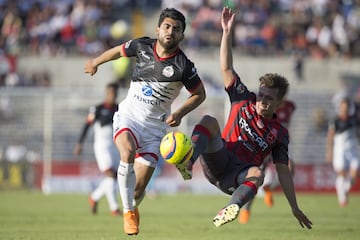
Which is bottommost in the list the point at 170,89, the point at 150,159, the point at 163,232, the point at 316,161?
the point at 316,161

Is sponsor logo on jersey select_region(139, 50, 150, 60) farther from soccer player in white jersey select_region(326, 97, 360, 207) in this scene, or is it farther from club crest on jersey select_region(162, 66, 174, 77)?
soccer player in white jersey select_region(326, 97, 360, 207)

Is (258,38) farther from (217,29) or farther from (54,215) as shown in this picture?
(54,215)

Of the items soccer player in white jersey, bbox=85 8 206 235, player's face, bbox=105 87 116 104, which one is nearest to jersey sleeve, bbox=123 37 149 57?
soccer player in white jersey, bbox=85 8 206 235

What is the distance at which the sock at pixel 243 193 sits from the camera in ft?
34.7


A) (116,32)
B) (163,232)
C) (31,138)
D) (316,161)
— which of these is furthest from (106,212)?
(116,32)

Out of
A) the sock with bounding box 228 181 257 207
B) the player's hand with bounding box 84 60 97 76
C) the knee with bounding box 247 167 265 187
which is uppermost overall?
the player's hand with bounding box 84 60 97 76

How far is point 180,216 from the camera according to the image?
17156 mm

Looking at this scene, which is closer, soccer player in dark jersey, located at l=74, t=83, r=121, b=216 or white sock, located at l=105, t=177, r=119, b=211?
white sock, located at l=105, t=177, r=119, b=211

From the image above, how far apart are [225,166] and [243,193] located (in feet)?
2.42

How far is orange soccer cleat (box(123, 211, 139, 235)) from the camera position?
11.1 m

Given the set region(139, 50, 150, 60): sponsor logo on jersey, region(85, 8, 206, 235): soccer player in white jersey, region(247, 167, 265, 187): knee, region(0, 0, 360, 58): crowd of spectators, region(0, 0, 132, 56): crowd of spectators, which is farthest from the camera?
region(0, 0, 360, 58): crowd of spectators

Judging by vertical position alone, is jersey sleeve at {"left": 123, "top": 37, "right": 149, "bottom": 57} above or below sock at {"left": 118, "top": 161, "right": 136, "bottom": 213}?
above

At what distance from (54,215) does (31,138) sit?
11354 millimetres

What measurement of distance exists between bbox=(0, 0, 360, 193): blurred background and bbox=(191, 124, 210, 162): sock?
16292 mm
